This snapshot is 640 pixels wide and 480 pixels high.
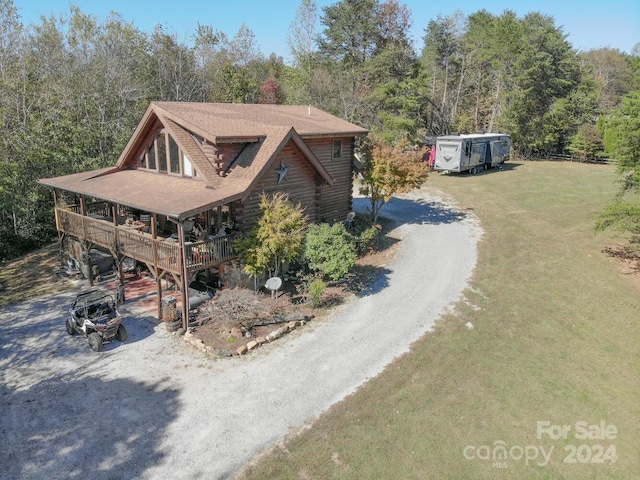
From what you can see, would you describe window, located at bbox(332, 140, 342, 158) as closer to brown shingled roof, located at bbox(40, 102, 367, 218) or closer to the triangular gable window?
brown shingled roof, located at bbox(40, 102, 367, 218)

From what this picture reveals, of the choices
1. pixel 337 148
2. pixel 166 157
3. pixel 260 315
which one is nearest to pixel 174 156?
pixel 166 157

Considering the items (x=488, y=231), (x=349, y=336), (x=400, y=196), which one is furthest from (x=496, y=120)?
(x=349, y=336)

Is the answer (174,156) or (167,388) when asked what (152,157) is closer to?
(174,156)

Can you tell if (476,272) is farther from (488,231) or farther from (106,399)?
(106,399)

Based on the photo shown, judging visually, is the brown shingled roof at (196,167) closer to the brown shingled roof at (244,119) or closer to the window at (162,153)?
the brown shingled roof at (244,119)

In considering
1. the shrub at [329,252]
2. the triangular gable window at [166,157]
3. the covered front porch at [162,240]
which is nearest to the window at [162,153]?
the triangular gable window at [166,157]

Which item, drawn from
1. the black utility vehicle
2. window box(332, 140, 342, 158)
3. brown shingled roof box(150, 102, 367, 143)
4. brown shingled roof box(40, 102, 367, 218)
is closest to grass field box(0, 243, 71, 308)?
brown shingled roof box(40, 102, 367, 218)
